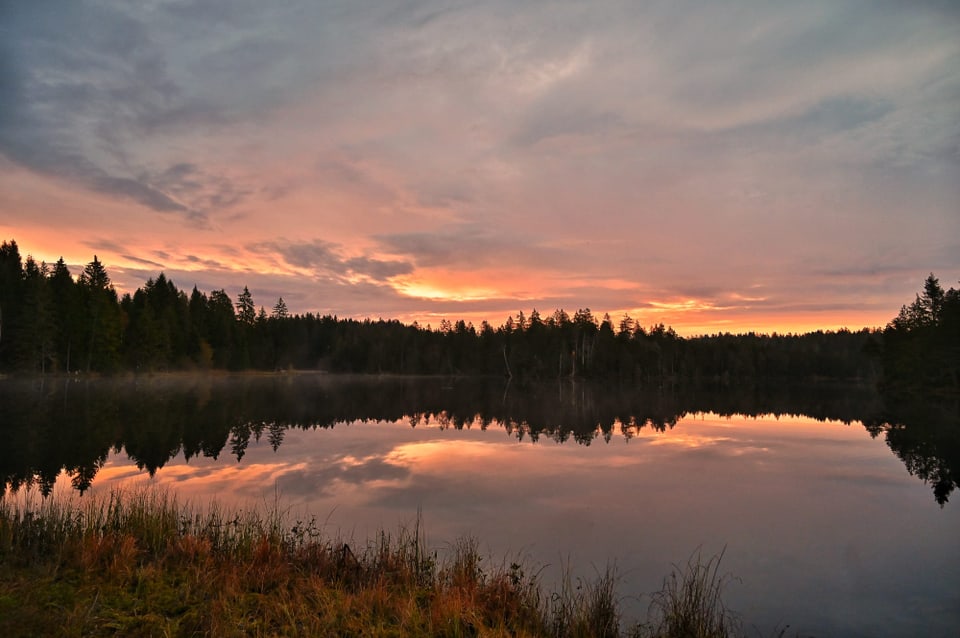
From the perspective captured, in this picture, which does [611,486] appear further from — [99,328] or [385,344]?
[385,344]

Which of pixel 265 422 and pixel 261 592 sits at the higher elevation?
pixel 261 592

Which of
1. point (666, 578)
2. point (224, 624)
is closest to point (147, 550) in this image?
point (224, 624)

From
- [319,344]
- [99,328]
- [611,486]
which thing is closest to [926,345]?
[611,486]

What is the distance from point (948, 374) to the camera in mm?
69938

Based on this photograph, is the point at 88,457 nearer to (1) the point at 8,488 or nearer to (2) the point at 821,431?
(1) the point at 8,488

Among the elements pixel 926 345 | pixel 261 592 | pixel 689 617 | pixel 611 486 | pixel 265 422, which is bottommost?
pixel 611 486

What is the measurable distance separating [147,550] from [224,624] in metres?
4.43

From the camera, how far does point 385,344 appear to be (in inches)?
6225

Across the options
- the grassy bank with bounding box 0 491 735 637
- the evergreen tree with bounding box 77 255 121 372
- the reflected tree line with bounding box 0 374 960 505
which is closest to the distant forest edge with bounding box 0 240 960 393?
the evergreen tree with bounding box 77 255 121 372

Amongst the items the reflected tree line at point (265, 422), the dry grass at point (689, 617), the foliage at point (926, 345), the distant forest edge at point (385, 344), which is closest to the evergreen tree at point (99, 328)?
the distant forest edge at point (385, 344)

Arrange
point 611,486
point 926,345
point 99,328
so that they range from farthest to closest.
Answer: point 99,328, point 926,345, point 611,486

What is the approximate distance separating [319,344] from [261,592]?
163732 millimetres

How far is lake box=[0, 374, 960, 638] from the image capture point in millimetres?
11609

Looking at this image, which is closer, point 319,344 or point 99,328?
point 99,328
